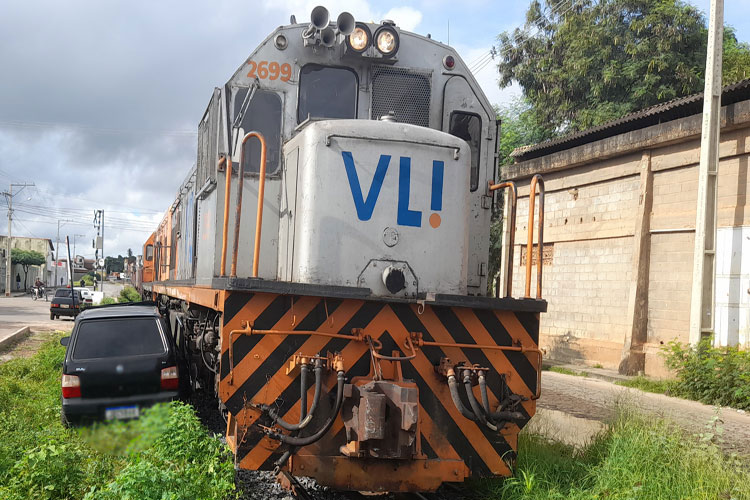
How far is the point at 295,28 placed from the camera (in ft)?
18.0

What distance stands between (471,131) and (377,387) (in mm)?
2642

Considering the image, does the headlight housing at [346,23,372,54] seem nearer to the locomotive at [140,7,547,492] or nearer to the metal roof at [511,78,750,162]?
the locomotive at [140,7,547,492]

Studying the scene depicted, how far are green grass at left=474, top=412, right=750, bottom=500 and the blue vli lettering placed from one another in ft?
7.23

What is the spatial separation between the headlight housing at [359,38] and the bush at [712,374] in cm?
805

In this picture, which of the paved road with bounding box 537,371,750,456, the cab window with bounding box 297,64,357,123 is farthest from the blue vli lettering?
the paved road with bounding box 537,371,750,456

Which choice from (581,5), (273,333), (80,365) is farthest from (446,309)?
(581,5)

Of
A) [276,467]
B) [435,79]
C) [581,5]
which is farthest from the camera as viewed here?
[581,5]

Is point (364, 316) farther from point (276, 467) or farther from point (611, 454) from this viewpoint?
point (611, 454)

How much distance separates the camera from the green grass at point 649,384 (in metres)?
11.2

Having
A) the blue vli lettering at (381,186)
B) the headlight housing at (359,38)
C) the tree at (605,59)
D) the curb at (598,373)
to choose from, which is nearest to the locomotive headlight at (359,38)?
the headlight housing at (359,38)

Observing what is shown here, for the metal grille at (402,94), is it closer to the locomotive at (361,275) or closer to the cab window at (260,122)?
the locomotive at (361,275)

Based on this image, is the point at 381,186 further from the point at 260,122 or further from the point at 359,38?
the point at 359,38

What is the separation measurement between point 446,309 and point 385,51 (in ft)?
7.48

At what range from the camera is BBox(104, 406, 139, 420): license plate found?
6.38 metres
